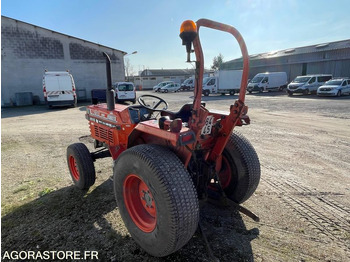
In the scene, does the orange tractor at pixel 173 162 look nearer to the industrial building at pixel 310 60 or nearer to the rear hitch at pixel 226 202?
the rear hitch at pixel 226 202

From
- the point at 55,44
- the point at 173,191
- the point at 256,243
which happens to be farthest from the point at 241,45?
the point at 55,44

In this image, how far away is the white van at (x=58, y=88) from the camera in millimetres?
13500

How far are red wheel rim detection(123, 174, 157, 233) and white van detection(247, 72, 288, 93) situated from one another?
22.9 m

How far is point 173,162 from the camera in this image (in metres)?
2.03

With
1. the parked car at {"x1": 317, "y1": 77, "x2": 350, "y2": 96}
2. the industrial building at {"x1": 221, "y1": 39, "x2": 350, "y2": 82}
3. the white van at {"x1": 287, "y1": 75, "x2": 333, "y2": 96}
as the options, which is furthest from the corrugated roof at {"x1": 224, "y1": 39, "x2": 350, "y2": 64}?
the parked car at {"x1": 317, "y1": 77, "x2": 350, "y2": 96}

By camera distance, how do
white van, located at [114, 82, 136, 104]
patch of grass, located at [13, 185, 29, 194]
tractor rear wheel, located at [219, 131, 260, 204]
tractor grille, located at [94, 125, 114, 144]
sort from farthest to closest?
white van, located at [114, 82, 136, 104] → patch of grass, located at [13, 185, 29, 194] → tractor grille, located at [94, 125, 114, 144] → tractor rear wheel, located at [219, 131, 260, 204]

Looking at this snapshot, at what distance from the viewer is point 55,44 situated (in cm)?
1750

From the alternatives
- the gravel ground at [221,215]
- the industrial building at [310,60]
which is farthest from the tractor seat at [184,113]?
the industrial building at [310,60]

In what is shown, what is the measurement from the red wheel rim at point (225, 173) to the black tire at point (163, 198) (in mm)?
1012

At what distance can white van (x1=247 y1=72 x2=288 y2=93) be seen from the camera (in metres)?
23.5

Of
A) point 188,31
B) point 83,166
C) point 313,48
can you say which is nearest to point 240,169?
point 188,31

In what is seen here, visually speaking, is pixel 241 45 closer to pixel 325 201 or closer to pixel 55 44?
pixel 325 201

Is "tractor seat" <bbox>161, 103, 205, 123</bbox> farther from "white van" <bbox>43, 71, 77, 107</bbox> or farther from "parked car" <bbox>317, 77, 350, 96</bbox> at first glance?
"parked car" <bbox>317, 77, 350, 96</bbox>

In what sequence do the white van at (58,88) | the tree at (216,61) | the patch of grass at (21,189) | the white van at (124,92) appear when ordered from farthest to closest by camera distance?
the tree at (216,61) < the white van at (124,92) < the white van at (58,88) < the patch of grass at (21,189)
